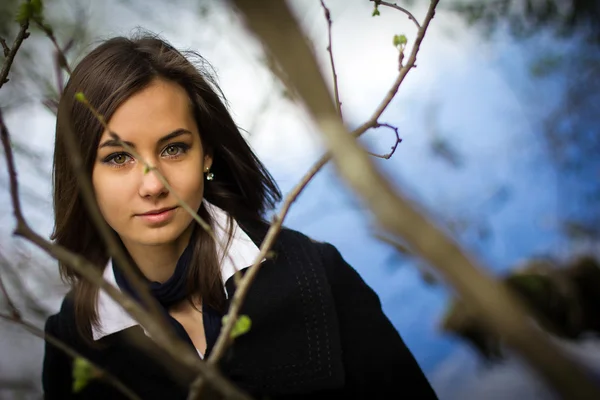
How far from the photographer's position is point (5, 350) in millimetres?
2059

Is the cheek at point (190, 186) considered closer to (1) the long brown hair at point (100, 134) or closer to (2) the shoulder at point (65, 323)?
(1) the long brown hair at point (100, 134)

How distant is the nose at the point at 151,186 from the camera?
1213mm

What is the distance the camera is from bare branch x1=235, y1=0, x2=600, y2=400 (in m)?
0.32

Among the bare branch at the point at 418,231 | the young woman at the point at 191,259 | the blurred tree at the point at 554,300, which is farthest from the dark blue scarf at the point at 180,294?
the blurred tree at the point at 554,300

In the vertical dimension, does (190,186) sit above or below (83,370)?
above

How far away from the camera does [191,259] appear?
1.43 meters

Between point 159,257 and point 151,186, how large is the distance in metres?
0.29

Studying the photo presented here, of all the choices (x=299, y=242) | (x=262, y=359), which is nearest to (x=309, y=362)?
(x=262, y=359)

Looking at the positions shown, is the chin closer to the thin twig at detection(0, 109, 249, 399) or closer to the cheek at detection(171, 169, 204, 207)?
the cheek at detection(171, 169, 204, 207)

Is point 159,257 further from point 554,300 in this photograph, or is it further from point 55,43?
point 554,300

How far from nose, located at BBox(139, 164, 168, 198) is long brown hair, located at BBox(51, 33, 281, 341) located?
141 millimetres

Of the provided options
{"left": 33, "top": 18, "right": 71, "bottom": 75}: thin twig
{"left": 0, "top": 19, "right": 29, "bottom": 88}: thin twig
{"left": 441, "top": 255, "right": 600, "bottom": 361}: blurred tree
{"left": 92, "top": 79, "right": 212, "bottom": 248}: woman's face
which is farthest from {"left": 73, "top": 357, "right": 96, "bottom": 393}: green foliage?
{"left": 441, "top": 255, "right": 600, "bottom": 361}: blurred tree

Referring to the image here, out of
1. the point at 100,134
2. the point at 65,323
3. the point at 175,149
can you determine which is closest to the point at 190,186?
the point at 175,149

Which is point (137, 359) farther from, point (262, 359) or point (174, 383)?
point (262, 359)
